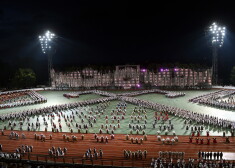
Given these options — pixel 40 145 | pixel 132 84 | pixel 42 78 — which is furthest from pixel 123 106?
pixel 42 78

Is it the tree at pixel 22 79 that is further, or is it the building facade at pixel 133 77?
the tree at pixel 22 79

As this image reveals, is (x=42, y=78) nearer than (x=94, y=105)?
No

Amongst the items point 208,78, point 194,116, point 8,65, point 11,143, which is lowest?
point 11,143

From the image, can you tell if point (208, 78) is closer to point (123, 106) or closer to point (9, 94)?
point (123, 106)

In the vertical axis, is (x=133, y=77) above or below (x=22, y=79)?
above

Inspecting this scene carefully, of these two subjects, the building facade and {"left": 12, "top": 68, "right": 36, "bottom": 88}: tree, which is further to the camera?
{"left": 12, "top": 68, "right": 36, "bottom": 88}: tree

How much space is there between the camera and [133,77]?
230ft

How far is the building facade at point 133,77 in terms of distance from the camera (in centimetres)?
6544

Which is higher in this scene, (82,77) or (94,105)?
(82,77)

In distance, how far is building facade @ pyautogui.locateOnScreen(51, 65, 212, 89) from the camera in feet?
215

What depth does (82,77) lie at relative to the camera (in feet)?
243

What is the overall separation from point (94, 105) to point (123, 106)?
5.80 meters

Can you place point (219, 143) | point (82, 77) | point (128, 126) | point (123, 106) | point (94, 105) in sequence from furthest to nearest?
point (82, 77), point (94, 105), point (123, 106), point (128, 126), point (219, 143)

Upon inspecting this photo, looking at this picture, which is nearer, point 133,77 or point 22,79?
point 22,79
